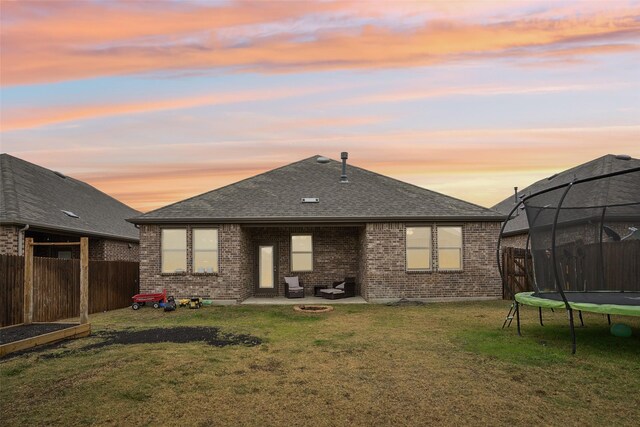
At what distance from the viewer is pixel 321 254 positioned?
1927cm

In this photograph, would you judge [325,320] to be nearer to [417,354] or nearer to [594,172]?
[417,354]

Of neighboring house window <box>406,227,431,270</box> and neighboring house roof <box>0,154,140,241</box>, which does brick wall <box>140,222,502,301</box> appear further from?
neighboring house roof <box>0,154,140,241</box>

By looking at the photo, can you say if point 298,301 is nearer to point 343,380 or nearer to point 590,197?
point 343,380

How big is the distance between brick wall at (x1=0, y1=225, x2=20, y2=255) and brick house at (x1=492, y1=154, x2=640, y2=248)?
16.4 m

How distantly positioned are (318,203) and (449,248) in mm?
5320

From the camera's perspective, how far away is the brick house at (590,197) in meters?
17.9

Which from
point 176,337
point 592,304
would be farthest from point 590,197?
point 176,337

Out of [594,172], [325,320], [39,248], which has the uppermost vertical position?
[594,172]

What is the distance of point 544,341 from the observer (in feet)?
30.5

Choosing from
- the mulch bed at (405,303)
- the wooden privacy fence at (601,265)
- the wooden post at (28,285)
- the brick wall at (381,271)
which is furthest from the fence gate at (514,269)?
the wooden post at (28,285)

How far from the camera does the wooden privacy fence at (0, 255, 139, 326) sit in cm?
1159

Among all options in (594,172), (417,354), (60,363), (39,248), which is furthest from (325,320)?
(594,172)

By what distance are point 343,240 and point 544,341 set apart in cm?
1080

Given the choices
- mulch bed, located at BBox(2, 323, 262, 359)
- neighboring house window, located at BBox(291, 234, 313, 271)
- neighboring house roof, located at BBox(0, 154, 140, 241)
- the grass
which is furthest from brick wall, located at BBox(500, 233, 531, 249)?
neighboring house roof, located at BBox(0, 154, 140, 241)
